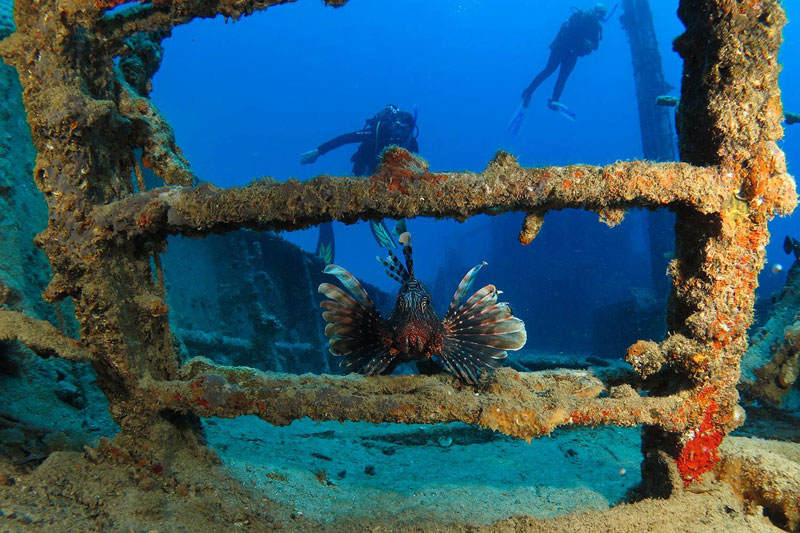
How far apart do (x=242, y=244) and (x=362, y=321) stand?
5447 millimetres

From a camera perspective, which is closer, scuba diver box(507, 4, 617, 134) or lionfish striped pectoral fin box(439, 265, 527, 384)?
lionfish striped pectoral fin box(439, 265, 527, 384)

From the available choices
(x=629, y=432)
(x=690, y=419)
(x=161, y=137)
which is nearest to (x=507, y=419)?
(x=690, y=419)

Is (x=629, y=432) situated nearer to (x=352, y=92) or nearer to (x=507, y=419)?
(x=507, y=419)

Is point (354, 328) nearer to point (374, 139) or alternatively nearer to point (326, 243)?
point (326, 243)

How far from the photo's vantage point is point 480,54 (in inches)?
5256

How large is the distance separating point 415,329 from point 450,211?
3.95 ft

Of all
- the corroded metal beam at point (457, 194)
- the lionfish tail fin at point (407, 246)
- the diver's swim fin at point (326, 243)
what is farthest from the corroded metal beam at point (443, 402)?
the diver's swim fin at point (326, 243)

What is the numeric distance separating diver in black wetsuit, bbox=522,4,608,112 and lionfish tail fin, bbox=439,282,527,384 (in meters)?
15.3

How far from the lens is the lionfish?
3.06 meters

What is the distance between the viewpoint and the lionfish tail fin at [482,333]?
120 inches

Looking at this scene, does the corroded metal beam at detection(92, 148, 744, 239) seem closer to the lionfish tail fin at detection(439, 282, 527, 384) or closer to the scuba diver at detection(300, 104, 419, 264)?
the lionfish tail fin at detection(439, 282, 527, 384)

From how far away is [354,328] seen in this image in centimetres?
341

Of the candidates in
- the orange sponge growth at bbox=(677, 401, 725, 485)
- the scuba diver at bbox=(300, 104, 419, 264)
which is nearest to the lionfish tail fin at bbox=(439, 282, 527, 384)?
the orange sponge growth at bbox=(677, 401, 725, 485)

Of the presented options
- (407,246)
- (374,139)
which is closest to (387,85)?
(374,139)
